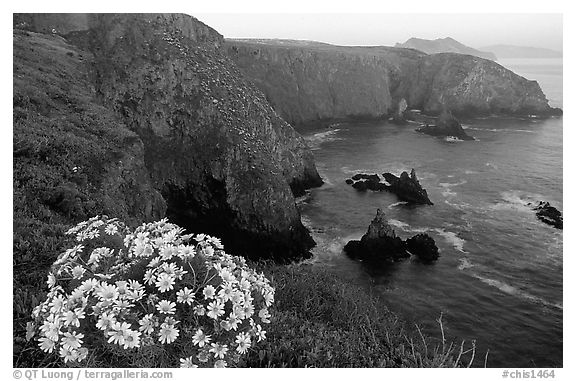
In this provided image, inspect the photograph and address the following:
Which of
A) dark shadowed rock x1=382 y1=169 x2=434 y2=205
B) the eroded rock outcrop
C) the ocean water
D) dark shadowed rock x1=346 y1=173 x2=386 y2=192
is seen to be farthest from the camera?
dark shadowed rock x1=346 y1=173 x2=386 y2=192

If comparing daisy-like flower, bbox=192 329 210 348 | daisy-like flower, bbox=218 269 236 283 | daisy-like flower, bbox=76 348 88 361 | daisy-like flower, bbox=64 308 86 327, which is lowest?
daisy-like flower, bbox=76 348 88 361

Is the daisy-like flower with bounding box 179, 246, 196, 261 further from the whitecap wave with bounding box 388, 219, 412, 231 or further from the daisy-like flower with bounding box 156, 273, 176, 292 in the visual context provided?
the whitecap wave with bounding box 388, 219, 412, 231

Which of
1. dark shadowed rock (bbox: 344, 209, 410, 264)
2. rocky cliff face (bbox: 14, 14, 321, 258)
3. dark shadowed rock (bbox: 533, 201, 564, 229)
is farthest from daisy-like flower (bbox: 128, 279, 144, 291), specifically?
dark shadowed rock (bbox: 533, 201, 564, 229)

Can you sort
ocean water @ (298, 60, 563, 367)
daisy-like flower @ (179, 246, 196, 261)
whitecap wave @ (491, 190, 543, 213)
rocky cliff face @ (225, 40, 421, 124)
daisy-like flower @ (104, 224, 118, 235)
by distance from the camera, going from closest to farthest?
daisy-like flower @ (179, 246, 196, 261), daisy-like flower @ (104, 224, 118, 235), ocean water @ (298, 60, 563, 367), whitecap wave @ (491, 190, 543, 213), rocky cliff face @ (225, 40, 421, 124)

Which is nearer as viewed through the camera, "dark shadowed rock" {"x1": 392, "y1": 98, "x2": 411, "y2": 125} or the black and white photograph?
the black and white photograph

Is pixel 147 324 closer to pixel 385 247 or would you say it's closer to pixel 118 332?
pixel 118 332

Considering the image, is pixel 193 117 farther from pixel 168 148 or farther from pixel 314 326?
pixel 314 326

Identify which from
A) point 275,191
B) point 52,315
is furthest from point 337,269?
point 52,315

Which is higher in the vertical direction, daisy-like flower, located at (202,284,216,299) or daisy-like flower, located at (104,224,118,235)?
daisy-like flower, located at (104,224,118,235)
